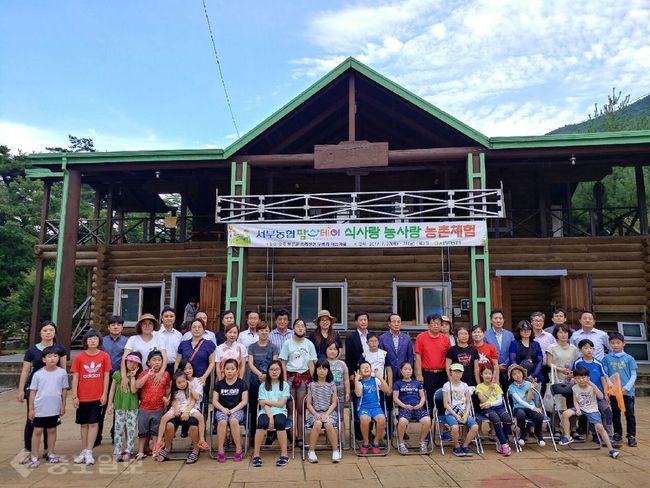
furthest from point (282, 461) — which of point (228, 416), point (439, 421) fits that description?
point (439, 421)

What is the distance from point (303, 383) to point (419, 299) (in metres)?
7.08

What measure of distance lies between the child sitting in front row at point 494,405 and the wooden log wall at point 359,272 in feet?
21.1

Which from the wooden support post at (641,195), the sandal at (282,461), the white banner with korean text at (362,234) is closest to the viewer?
the sandal at (282,461)

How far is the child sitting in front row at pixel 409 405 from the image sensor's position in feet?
19.4

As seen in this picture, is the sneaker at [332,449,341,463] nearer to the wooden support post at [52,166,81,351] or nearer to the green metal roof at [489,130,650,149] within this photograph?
the green metal roof at [489,130,650,149]

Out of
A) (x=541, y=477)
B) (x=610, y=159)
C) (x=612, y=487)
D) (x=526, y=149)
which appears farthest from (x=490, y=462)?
(x=610, y=159)

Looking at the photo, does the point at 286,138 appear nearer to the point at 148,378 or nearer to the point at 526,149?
the point at 526,149

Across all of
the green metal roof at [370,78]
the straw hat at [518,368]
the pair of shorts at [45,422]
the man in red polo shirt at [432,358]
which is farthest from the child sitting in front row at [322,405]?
the green metal roof at [370,78]

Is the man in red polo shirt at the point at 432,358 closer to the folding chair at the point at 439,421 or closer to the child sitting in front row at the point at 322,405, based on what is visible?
the folding chair at the point at 439,421

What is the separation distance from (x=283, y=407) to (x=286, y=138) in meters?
7.64

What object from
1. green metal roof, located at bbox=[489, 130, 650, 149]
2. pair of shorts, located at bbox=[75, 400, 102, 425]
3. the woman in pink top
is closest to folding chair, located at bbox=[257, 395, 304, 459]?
the woman in pink top

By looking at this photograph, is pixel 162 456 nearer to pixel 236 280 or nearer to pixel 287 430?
pixel 287 430

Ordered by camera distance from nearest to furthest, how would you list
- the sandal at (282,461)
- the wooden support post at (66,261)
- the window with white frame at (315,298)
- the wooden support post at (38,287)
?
the sandal at (282,461), the wooden support post at (66,261), the window with white frame at (315,298), the wooden support post at (38,287)

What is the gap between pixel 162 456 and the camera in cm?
566
